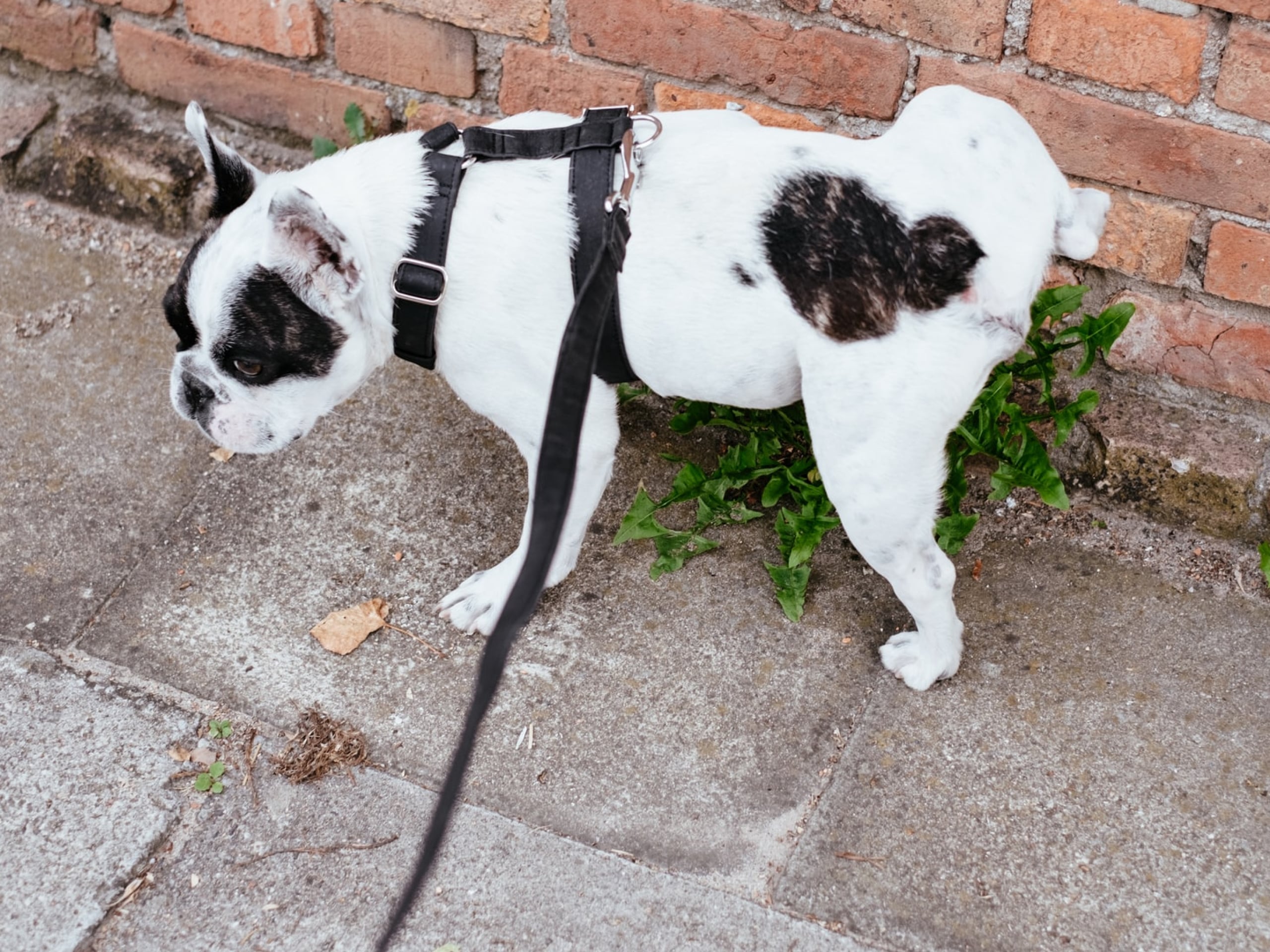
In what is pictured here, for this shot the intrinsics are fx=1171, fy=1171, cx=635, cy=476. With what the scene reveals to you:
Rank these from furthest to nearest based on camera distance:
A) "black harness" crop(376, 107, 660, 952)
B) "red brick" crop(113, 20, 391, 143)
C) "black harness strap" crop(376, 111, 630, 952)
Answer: "red brick" crop(113, 20, 391, 143), "black harness" crop(376, 107, 660, 952), "black harness strap" crop(376, 111, 630, 952)

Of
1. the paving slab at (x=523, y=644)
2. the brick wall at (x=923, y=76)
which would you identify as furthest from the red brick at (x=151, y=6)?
the paving slab at (x=523, y=644)

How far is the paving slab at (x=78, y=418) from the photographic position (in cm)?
299

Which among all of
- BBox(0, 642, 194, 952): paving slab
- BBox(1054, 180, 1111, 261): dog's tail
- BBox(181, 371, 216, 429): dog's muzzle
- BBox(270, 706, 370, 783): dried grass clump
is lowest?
BBox(0, 642, 194, 952): paving slab

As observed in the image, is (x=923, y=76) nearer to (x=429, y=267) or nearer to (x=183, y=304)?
(x=429, y=267)

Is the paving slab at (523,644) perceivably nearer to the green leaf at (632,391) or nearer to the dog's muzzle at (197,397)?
the green leaf at (632,391)

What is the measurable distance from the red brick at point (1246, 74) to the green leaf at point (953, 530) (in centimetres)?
112

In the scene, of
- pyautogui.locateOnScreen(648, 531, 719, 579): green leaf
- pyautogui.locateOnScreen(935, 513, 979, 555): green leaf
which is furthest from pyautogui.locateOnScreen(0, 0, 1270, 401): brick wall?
pyautogui.locateOnScreen(648, 531, 719, 579): green leaf

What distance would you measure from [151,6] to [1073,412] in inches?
120

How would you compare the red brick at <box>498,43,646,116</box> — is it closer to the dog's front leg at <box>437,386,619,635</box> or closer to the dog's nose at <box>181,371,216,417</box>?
the dog's front leg at <box>437,386,619,635</box>

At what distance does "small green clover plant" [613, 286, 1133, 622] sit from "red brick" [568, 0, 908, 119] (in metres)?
0.70

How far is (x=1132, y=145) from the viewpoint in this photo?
284cm

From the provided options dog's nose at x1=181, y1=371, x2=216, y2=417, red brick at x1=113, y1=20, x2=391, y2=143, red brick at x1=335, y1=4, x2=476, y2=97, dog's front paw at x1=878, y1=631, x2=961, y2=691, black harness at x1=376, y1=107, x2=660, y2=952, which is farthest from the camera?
red brick at x1=113, y1=20, x2=391, y2=143

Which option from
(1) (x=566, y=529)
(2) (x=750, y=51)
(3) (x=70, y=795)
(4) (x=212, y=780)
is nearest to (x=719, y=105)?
(2) (x=750, y=51)

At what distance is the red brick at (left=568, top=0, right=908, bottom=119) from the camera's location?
9.78ft
